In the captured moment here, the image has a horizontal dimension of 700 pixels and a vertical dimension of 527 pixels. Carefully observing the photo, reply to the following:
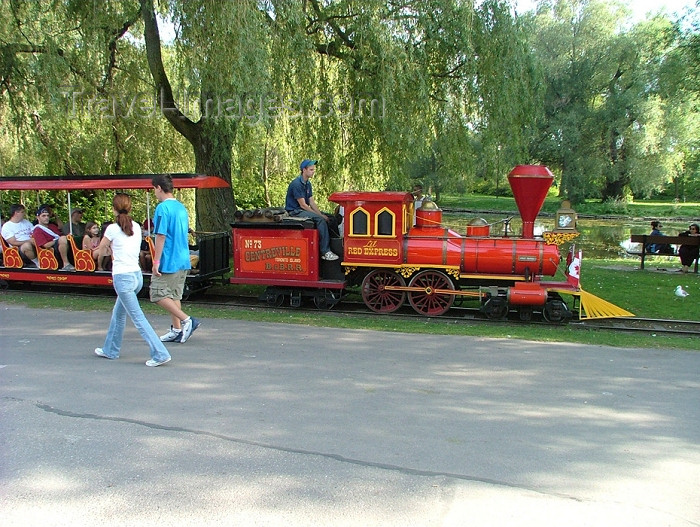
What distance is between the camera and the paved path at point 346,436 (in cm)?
362

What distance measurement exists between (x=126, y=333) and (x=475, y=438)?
16.4 ft

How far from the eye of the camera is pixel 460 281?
10594 mm

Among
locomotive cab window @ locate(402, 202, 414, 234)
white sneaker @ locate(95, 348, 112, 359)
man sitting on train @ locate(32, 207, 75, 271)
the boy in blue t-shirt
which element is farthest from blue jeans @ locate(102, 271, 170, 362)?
man sitting on train @ locate(32, 207, 75, 271)

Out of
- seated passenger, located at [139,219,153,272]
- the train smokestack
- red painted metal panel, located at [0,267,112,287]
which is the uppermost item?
the train smokestack

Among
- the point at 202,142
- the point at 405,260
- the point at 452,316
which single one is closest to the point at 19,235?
the point at 202,142

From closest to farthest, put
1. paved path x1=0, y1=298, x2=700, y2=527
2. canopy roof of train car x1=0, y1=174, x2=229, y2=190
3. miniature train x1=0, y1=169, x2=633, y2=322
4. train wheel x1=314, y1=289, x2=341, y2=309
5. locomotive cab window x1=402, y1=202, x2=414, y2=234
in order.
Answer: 1. paved path x1=0, y1=298, x2=700, y2=527
2. miniature train x1=0, y1=169, x2=633, y2=322
3. locomotive cab window x1=402, y1=202, x2=414, y2=234
4. train wheel x1=314, y1=289, x2=341, y2=309
5. canopy roof of train car x1=0, y1=174, x2=229, y2=190

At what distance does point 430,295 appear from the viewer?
10375 mm

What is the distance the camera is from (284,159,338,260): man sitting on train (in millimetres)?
10539

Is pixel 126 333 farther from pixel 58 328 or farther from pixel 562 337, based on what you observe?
pixel 562 337

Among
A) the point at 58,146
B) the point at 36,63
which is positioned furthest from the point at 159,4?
the point at 58,146

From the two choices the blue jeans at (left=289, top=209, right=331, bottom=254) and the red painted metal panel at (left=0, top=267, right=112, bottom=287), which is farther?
the red painted metal panel at (left=0, top=267, right=112, bottom=287)

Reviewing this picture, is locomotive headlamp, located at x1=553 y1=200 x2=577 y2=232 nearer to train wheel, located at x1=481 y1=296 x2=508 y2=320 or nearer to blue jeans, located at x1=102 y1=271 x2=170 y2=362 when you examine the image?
train wheel, located at x1=481 y1=296 x2=508 y2=320

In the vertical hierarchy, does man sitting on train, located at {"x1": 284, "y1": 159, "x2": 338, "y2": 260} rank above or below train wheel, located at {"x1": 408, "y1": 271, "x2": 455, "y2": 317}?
above
